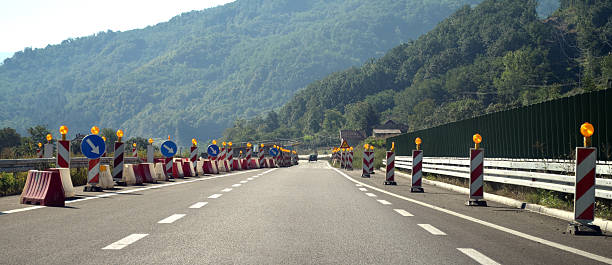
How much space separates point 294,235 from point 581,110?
706 centimetres

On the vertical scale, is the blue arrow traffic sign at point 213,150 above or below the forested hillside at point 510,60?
below

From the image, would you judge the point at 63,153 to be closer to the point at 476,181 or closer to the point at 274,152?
the point at 476,181

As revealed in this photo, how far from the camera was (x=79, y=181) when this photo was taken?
57.8ft

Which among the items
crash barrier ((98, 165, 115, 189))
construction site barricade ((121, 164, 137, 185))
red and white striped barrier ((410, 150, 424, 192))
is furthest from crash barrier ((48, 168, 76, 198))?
red and white striped barrier ((410, 150, 424, 192))

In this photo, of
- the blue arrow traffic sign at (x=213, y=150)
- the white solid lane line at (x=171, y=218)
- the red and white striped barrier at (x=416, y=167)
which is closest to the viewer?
the white solid lane line at (x=171, y=218)

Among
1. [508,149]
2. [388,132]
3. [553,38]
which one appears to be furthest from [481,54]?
[508,149]

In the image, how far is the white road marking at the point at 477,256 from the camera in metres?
5.73

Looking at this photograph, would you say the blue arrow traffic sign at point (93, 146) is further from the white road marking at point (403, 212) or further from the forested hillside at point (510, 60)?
the forested hillside at point (510, 60)

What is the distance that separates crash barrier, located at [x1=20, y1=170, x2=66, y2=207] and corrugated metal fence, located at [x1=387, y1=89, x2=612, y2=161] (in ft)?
30.6

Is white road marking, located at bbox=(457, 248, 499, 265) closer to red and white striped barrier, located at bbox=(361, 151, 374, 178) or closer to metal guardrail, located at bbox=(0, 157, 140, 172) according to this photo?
metal guardrail, located at bbox=(0, 157, 140, 172)

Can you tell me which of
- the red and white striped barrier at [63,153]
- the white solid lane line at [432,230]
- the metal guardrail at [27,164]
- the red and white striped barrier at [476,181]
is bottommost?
the white solid lane line at [432,230]

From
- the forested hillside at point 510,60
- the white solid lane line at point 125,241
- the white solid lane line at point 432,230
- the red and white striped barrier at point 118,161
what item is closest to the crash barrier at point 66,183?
the red and white striped barrier at point 118,161

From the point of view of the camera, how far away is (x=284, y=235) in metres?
7.34

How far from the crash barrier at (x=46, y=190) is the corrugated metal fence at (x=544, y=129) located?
9322mm
